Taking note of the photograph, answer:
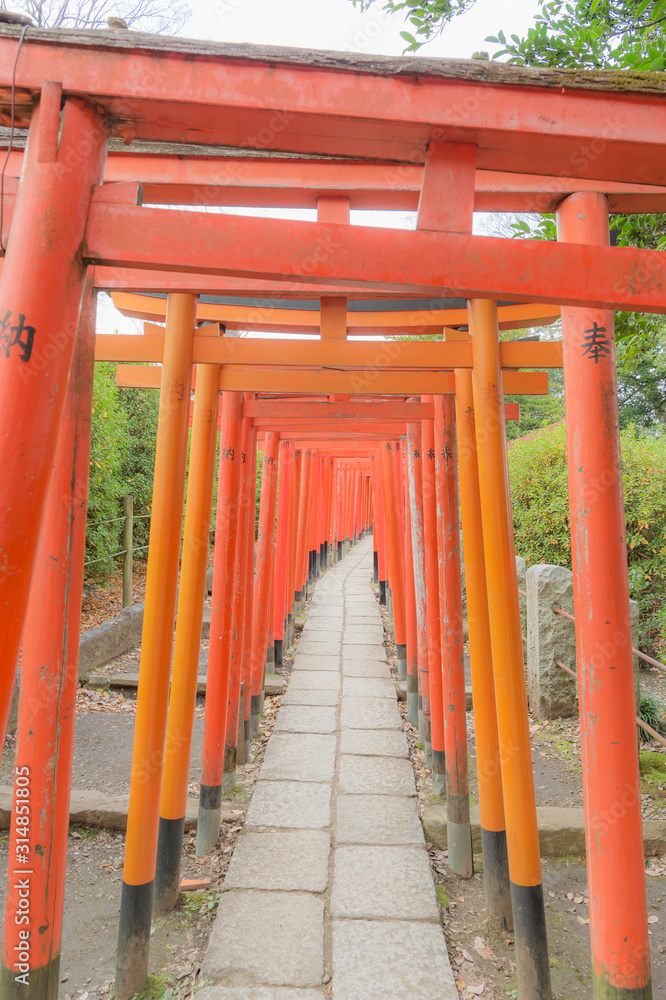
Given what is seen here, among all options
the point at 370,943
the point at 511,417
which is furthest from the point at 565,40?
the point at 370,943

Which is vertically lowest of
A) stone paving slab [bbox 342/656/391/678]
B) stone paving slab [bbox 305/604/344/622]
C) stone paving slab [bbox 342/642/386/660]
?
stone paving slab [bbox 342/656/391/678]

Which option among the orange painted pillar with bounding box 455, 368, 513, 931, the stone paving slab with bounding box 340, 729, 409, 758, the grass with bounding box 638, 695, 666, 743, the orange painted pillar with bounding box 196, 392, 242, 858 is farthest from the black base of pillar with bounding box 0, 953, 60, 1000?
the grass with bounding box 638, 695, 666, 743

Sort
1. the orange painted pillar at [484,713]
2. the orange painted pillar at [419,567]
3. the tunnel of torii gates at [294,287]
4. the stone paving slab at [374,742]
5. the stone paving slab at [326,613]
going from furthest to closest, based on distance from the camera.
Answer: the stone paving slab at [326,613], the stone paving slab at [374,742], the orange painted pillar at [419,567], the orange painted pillar at [484,713], the tunnel of torii gates at [294,287]

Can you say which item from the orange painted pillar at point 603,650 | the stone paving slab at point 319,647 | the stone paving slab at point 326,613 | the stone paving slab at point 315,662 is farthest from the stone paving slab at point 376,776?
the stone paving slab at point 326,613

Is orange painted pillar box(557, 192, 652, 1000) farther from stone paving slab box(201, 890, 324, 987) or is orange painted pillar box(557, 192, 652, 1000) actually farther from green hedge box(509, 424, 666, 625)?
green hedge box(509, 424, 666, 625)

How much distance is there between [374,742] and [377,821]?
1276 millimetres

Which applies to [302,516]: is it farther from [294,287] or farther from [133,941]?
[294,287]

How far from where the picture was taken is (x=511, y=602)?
8.20ft

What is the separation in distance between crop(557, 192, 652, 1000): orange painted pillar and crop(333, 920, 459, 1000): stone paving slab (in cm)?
100

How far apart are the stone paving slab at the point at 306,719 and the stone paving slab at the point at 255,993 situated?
2.82m

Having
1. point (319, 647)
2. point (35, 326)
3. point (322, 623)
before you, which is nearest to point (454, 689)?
point (35, 326)

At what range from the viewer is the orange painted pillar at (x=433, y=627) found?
388 cm

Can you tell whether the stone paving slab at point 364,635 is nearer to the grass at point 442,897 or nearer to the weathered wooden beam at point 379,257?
the grass at point 442,897

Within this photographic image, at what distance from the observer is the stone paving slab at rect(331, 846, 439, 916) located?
114 inches
